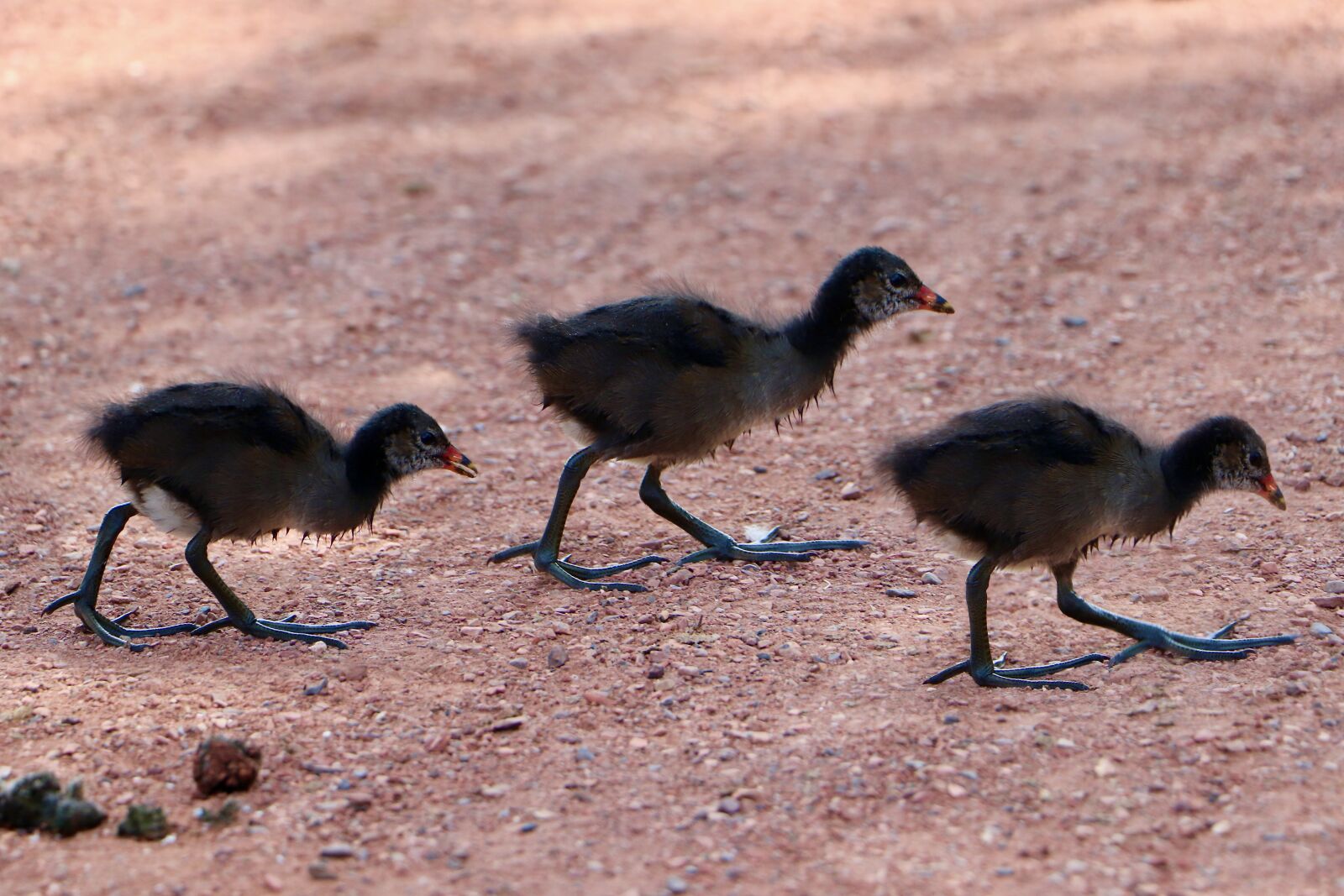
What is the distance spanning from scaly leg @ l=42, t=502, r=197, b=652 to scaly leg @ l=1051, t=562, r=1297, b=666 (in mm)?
3331

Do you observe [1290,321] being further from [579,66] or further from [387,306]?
[579,66]

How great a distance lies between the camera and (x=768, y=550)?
6.69m

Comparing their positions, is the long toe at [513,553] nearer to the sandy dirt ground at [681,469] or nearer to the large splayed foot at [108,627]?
the sandy dirt ground at [681,469]

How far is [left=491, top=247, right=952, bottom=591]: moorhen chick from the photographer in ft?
20.9

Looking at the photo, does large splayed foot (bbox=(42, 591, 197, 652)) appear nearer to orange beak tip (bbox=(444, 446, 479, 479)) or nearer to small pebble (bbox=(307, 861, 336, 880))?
orange beak tip (bbox=(444, 446, 479, 479))

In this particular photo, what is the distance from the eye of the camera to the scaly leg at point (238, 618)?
5895 millimetres

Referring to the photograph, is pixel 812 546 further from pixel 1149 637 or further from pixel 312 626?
pixel 312 626

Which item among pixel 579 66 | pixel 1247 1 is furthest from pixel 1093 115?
pixel 579 66

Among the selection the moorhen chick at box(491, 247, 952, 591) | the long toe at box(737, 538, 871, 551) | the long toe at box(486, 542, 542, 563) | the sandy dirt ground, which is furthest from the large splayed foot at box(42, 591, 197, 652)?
the long toe at box(737, 538, 871, 551)

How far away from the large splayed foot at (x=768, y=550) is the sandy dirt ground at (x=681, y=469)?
83 mm

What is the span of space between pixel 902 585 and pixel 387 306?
4.28m

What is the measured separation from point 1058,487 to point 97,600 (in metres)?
3.70

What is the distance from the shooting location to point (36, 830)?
4.59 metres

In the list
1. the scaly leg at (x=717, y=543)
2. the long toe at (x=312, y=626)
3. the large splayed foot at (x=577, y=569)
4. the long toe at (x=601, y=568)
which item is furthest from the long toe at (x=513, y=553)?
the long toe at (x=312, y=626)
